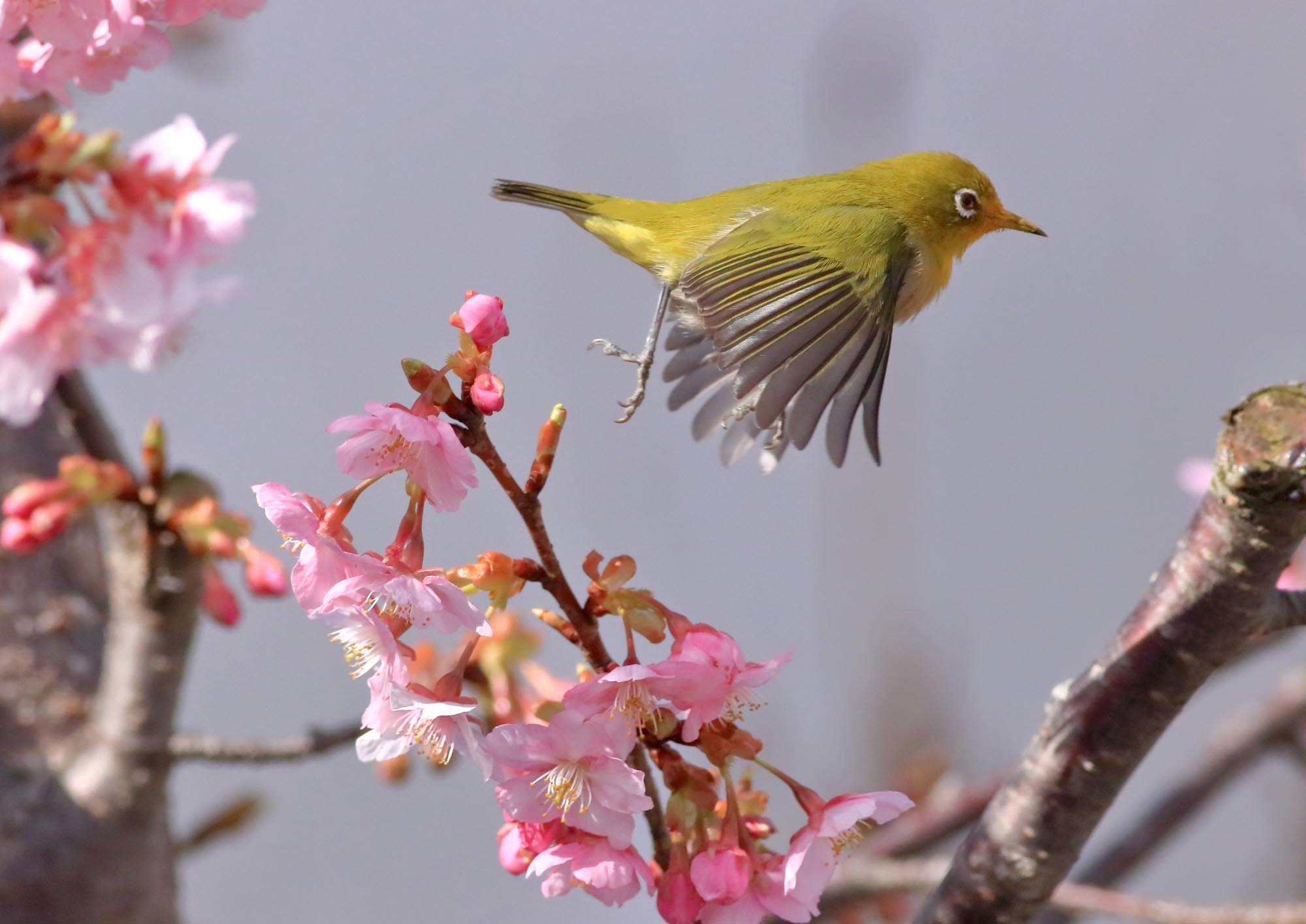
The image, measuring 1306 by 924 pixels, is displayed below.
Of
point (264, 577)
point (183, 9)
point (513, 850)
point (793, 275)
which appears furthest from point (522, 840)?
point (793, 275)

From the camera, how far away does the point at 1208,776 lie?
6.20 feet

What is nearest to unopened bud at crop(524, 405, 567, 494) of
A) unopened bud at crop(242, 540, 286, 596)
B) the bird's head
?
unopened bud at crop(242, 540, 286, 596)

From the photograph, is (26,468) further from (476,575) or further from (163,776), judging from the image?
(476,575)

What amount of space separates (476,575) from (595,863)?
0.70ft

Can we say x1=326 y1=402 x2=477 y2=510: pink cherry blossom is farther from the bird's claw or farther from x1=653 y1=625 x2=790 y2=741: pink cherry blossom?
the bird's claw

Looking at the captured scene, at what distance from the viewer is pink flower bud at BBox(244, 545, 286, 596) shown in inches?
56.2

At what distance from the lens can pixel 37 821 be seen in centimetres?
142

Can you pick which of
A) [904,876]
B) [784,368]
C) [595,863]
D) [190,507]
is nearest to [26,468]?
[190,507]

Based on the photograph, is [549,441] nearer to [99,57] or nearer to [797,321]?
[99,57]

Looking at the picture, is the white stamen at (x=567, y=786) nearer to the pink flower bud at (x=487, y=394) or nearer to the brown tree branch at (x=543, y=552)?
the brown tree branch at (x=543, y=552)

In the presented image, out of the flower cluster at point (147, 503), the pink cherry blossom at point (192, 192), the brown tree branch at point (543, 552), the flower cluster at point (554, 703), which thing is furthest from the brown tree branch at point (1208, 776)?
the pink cherry blossom at point (192, 192)

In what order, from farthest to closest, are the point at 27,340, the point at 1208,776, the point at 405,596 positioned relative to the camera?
the point at 1208,776 → the point at 27,340 → the point at 405,596

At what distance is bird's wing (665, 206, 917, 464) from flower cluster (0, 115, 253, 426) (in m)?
0.62

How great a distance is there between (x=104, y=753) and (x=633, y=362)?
81cm
